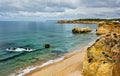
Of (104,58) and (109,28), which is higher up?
(104,58)

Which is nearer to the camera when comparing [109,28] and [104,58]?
[104,58]

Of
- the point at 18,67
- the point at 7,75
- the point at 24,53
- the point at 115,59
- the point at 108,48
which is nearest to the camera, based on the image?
the point at 115,59

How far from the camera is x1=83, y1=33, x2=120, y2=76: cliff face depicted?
661 inches

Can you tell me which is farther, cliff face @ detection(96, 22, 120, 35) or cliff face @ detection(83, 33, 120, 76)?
cliff face @ detection(96, 22, 120, 35)

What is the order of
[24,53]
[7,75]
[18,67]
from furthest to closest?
[24,53] → [18,67] → [7,75]

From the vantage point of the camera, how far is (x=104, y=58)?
1800 cm

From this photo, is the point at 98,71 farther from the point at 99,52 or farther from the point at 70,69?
the point at 70,69

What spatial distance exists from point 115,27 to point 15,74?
5057cm

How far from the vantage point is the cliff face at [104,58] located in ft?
55.1

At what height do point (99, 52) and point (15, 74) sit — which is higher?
point (99, 52)

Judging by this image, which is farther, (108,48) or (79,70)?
(79,70)

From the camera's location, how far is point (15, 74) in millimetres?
23859

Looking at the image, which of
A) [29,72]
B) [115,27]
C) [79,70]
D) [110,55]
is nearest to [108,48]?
[110,55]

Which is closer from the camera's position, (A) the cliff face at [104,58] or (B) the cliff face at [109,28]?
(A) the cliff face at [104,58]
